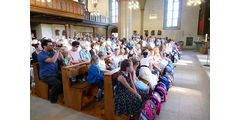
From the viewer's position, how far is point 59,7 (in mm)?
9742

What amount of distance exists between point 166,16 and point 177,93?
16.1m

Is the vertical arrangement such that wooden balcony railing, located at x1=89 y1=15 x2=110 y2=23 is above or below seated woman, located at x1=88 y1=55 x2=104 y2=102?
above

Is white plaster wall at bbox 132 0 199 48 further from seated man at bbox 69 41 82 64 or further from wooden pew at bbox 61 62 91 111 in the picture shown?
wooden pew at bbox 61 62 91 111

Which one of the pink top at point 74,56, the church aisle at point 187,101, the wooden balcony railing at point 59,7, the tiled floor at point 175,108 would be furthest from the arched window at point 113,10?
the tiled floor at point 175,108

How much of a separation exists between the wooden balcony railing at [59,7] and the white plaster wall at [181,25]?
10.1m

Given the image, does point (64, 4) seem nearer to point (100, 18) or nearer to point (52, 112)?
point (100, 18)

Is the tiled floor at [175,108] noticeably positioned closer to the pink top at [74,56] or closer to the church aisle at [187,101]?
the church aisle at [187,101]

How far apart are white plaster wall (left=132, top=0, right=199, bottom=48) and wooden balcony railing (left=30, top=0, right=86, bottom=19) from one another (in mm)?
10105

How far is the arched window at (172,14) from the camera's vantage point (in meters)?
17.2

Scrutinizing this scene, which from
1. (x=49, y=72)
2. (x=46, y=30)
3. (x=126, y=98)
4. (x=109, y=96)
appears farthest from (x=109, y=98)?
(x=46, y=30)

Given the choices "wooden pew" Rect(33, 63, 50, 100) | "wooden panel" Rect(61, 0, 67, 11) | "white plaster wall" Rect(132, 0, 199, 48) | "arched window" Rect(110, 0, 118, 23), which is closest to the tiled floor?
"wooden pew" Rect(33, 63, 50, 100)

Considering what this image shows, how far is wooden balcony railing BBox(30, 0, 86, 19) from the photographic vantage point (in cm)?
834
